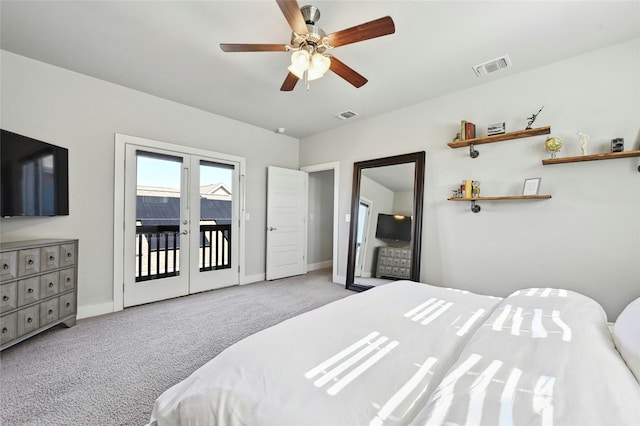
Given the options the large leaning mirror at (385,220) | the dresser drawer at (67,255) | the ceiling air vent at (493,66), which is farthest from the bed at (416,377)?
the dresser drawer at (67,255)

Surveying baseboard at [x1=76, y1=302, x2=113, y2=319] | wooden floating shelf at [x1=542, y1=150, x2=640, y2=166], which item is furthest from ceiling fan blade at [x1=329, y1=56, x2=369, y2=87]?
baseboard at [x1=76, y1=302, x2=113, y2=319]

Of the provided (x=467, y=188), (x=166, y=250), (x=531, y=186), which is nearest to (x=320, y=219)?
(x=166, y=250)

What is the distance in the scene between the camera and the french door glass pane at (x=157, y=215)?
3408 millimetres

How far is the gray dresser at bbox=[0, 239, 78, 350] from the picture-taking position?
81.7 inches

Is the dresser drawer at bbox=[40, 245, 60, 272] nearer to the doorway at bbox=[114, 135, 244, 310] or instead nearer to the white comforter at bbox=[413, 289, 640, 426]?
the doorway at bbox=[114, 135, 244, 310]

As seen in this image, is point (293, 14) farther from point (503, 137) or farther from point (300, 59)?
point (503, 137)

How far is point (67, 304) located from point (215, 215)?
6.37 ft

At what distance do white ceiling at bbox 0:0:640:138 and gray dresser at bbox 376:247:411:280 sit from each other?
6.93 feet

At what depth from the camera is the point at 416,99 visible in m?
3.48

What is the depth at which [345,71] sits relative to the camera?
222 centimetres

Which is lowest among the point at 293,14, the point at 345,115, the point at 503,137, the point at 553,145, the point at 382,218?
the point at 382,218

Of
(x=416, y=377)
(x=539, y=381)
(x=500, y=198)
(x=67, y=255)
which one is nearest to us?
(x=539, y=381)

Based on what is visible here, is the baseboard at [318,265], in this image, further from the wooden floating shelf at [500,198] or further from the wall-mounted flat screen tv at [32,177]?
the wall-mounted flat screen tv at [32,177]

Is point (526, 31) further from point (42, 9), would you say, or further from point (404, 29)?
point (42, 9)
